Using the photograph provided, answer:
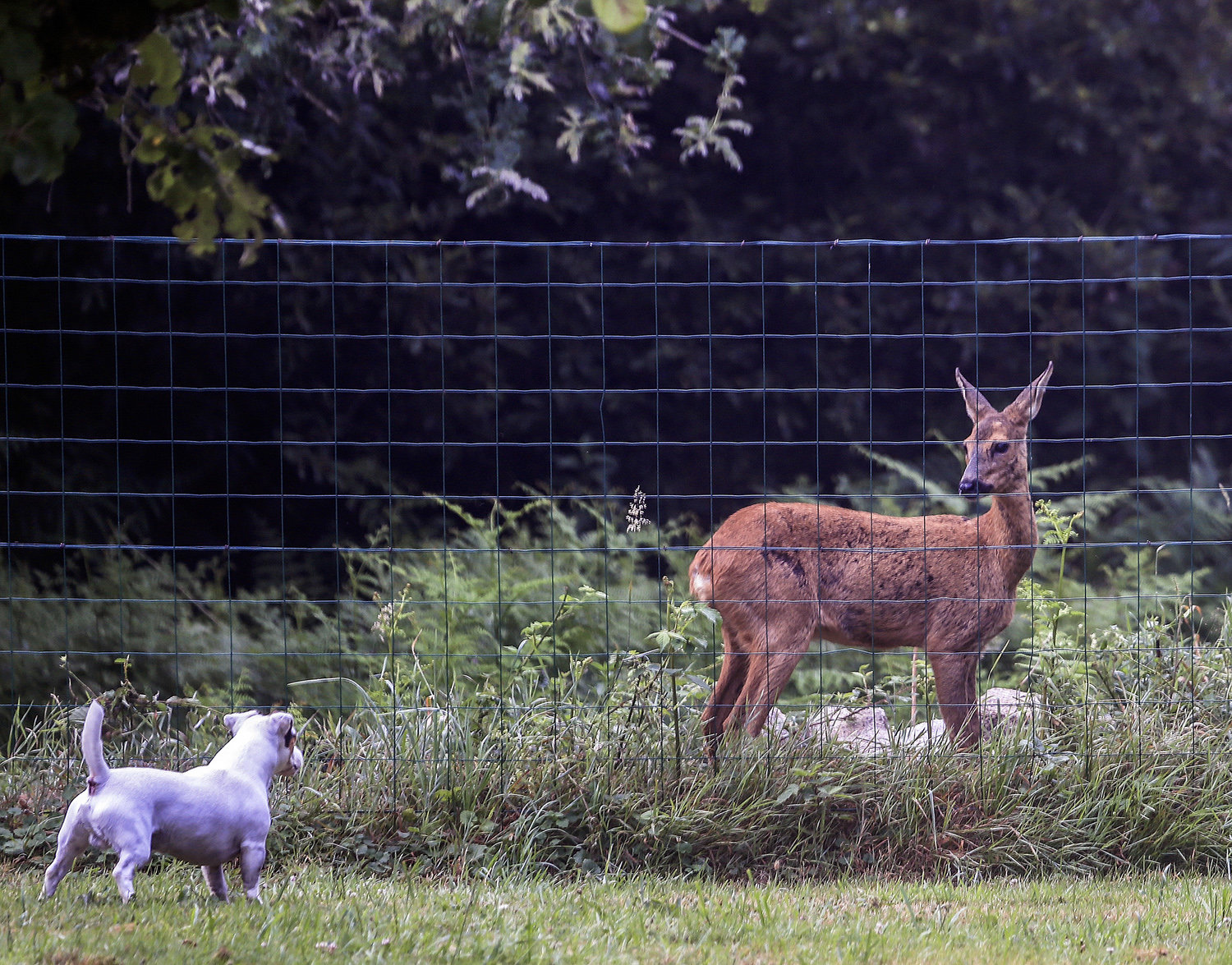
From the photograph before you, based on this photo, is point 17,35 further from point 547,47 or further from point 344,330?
point 344,330

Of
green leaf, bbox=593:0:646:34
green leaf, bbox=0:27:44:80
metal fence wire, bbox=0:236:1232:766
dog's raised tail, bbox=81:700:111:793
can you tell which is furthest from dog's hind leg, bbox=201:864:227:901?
green leaf, bbox=593:0:646:34

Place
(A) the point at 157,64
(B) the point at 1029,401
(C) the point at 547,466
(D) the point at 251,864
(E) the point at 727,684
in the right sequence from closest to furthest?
(A) the point at 157,64 → (D) the point at 251,864 → (B) the point at 1029,401 → (E) the point at 727,684 → (C) the point at 547,466

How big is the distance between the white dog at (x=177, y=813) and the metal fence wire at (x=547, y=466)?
118 cm

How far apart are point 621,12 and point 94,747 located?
8.69 feet

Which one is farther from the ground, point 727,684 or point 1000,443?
point 1000,443

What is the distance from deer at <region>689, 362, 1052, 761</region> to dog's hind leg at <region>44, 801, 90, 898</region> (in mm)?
2615

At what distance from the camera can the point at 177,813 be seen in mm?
3738

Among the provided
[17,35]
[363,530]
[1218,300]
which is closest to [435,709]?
[17,35]

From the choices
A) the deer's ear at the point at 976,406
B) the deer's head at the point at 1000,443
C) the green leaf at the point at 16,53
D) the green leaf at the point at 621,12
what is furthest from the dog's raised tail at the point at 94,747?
the deer's ear at the point at 976,406

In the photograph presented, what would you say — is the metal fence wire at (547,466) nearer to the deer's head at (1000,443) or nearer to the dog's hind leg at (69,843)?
the deer's head at (1000,443)

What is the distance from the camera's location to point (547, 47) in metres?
8.62

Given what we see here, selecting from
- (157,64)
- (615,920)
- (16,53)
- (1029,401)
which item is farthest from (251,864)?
(1029,401)

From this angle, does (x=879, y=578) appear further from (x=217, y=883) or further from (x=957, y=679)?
(x=217, y=883)

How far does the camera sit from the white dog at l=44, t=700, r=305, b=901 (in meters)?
3.65
